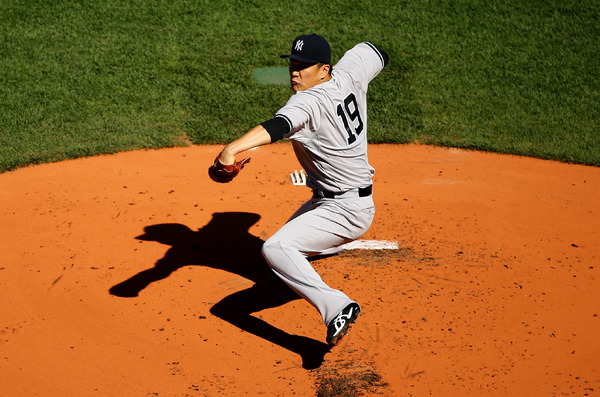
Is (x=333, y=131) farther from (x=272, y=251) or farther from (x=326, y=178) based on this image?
(x=272, y=251)

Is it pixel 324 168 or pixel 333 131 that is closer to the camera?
pixel 333 131

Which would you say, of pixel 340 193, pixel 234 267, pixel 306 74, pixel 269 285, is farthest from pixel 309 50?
pixel 234 267

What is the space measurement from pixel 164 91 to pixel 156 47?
1.18 meters

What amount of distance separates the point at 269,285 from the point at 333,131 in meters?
1.63

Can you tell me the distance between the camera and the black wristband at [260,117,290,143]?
4.33 m

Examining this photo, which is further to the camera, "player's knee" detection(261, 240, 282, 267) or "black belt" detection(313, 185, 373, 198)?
"black belt" detection(313, 185, 373, 198)

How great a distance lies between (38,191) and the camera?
738 centimetres

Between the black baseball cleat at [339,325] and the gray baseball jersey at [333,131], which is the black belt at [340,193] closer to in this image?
the gray baseball jersey at [333,131]

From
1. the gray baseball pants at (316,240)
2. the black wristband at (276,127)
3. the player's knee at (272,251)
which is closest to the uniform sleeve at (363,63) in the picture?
the gray baseball pants at (316,240)

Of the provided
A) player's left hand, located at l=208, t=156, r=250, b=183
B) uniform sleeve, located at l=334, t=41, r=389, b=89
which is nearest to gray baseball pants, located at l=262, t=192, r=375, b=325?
player's left hand, located at l=208, t=156, r=250, b=183

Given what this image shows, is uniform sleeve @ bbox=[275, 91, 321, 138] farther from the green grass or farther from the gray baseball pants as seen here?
the green grass

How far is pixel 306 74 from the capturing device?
16.3ft

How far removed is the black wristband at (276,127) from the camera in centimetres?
433

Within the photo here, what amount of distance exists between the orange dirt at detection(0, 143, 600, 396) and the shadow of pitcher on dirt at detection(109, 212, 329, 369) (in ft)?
0.06
